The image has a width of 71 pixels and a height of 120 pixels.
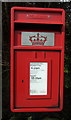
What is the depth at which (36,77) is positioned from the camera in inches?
90.6

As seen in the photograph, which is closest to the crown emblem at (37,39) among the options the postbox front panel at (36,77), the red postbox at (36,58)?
the red postbox at (36,58)

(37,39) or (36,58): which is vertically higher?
(37,39)

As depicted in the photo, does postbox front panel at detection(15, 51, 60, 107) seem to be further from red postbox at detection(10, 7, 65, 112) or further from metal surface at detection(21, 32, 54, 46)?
metal surface at detection(21, 32, 54, 46)

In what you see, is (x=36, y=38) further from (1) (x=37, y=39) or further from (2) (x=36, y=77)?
(2) (x=36, y=77)

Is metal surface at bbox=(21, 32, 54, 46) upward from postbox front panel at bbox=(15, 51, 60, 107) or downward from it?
upward

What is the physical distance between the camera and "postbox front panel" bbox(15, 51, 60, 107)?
7.47ft

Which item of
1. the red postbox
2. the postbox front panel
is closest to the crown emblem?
the red postbox

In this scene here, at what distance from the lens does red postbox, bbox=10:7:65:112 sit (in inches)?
88.9

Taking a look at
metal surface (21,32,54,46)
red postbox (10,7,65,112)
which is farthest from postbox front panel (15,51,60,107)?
metal surface (21,32,54,46)

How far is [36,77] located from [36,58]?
0.89 ft

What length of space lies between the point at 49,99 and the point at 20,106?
0.44 meters

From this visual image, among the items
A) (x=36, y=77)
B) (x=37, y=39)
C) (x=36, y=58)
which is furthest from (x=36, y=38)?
(x=36, y=77)

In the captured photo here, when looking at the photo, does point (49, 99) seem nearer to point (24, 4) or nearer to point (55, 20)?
point (55, 20)

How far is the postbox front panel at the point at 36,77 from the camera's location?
7.47ft
